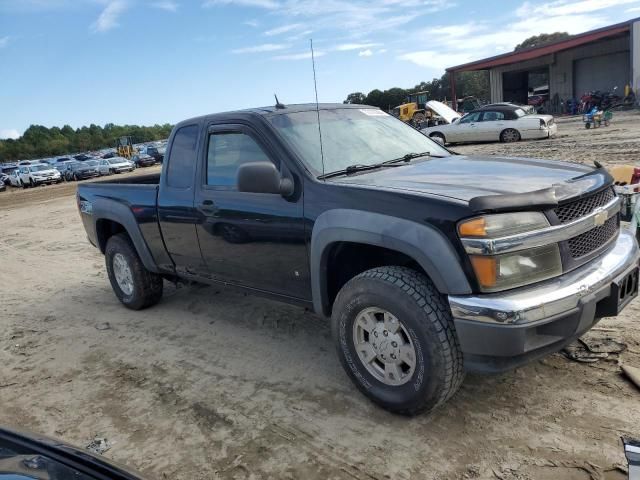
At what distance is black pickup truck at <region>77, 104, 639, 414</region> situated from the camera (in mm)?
2736

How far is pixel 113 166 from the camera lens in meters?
34.6

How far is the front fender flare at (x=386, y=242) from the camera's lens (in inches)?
110

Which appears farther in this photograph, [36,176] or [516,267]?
[36,176]

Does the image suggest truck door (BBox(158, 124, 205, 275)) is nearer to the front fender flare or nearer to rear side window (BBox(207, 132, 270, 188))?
rear side window (BBox(207, 132, 270, 188))

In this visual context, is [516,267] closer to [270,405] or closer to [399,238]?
[399,238]

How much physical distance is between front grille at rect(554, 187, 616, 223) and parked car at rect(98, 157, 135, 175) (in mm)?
34432

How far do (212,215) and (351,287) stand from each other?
5.07 feet

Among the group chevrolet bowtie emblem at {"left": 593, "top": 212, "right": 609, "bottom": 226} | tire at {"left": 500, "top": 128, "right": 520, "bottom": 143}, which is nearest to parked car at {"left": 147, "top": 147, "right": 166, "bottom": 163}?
tire at {"left": 500, "top": 128, "right": 520, "bottom": 143}

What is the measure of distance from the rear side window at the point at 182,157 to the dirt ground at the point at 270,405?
139 cm

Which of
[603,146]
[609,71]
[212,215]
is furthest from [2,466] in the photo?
[609,71]

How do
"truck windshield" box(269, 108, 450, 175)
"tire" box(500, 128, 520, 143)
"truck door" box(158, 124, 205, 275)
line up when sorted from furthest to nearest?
"tire" box(500, 128, 520, 143) → "truck door" box(158, 124, 205, 275) → "truck windshield" box(269, 108, 450, 175)

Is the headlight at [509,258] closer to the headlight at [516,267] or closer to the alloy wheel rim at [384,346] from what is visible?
the headlight at [516,267]

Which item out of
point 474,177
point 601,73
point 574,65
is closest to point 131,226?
point 474,177

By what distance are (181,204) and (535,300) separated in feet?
9.88
